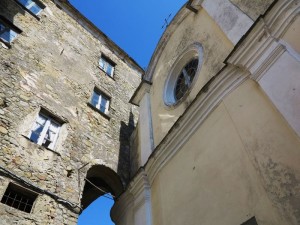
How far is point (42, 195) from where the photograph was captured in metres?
5.82

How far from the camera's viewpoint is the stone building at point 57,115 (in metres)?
5.82

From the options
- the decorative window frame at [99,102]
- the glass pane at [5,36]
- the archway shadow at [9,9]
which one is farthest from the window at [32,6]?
the decorative window frame at [99,102]

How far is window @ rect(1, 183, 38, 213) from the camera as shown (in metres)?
5.43

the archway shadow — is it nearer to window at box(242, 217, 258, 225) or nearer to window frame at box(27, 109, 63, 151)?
window frame at box(27, 109, 63, 151)

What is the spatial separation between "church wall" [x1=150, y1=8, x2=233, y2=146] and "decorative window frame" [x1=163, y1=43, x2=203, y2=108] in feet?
0.43

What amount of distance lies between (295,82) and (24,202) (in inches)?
213

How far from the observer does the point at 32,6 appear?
10555 mm

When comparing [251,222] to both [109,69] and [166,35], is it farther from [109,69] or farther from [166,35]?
[109,69]

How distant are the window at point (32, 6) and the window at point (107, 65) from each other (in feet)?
10.3

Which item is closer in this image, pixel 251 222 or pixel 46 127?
pixel 251 222

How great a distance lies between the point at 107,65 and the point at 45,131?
608cm

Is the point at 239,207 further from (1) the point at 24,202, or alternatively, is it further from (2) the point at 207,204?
(1) the point at 24,202

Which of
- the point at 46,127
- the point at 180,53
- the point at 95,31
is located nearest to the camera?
the point at 46,127

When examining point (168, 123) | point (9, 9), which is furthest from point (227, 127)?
point (9, 9)
